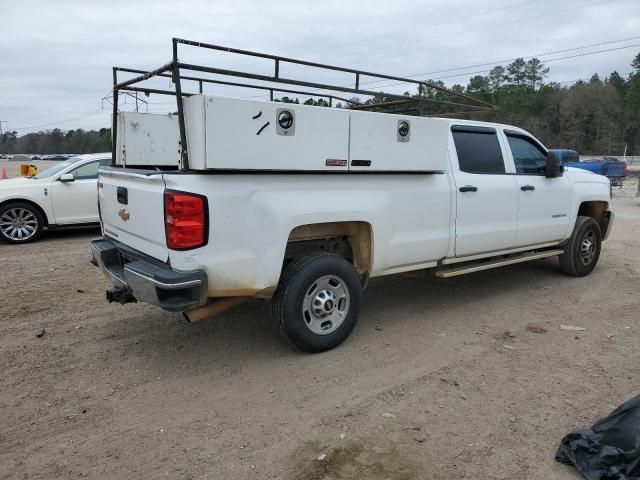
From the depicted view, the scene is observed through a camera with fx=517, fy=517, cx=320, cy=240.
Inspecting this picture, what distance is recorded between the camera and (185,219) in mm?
3502

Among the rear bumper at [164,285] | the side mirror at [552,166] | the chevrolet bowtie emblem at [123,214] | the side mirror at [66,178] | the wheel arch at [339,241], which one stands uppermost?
the side mirror at [552,166]

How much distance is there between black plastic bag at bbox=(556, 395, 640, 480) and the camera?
2.58 metres

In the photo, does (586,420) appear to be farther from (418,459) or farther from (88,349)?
(88,349)

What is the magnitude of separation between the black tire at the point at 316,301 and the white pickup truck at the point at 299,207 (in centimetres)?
1

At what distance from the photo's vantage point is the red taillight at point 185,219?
11.5 ft

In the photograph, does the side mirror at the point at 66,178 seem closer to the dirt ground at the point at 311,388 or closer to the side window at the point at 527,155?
the dirt ground at the point at 311,388

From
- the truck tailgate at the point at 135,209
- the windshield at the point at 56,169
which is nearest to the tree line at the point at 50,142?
the windshield at the point at 56,169

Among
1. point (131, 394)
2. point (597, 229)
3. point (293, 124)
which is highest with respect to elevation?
point (293, 124)

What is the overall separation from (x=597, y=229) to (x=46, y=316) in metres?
6.89

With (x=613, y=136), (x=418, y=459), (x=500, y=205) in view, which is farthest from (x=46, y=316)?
(x=613, y=136)

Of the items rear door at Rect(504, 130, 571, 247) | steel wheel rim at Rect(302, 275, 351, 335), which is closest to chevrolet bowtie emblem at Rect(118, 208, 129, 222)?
steel wheel rim at Rect(302, 275, 351, 335)

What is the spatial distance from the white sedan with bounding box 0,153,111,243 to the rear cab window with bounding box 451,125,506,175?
6.92 m

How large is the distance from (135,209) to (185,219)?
29.7 inches

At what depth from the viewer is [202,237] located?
3.56 meters
